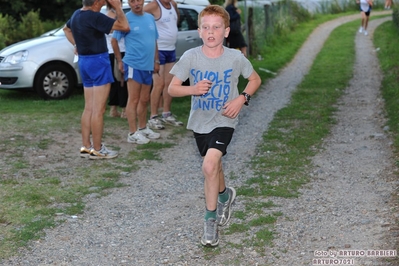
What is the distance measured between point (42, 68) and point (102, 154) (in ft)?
16.3

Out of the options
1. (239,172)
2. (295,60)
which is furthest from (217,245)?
(295,60)

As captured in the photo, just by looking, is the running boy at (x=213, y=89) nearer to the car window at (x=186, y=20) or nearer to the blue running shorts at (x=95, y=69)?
the blue running shorts at (x=95, y=69)

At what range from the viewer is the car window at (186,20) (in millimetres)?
14555

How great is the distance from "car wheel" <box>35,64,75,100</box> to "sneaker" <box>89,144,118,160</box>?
4.84m

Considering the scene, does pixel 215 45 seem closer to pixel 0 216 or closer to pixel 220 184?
pixel 220 184

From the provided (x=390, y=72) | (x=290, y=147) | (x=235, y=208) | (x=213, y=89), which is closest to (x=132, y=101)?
(x=290, y=147)

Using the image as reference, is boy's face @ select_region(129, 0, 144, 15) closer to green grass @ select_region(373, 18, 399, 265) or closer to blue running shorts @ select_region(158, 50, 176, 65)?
blue running shorts @ select_region(158, 50, 176, 65)

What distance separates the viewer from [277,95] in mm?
14312

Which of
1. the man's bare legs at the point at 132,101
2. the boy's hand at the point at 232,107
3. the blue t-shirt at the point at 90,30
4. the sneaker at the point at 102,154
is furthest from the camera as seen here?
the man's bare legs at the point at 132,101

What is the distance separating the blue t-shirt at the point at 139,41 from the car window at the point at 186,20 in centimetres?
495

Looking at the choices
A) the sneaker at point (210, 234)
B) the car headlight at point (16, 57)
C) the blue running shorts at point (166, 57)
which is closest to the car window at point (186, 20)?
the car headlight at point (16, 57)

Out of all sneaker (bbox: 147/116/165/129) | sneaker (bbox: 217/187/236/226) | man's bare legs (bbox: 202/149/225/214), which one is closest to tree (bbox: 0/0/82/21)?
sneaker (bbox: 147/116/165/129)

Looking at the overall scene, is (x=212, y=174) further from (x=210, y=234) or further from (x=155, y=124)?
(x=155, y=124)

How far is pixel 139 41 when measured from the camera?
376 inches
